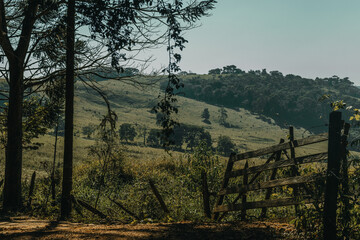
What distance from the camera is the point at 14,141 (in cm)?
1081

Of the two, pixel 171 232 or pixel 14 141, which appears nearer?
pixel 171 232

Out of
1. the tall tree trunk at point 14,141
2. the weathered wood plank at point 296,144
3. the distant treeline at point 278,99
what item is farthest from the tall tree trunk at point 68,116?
the distant treeline at point 278,99

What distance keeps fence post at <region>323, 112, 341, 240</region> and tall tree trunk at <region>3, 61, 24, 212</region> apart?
31.8ft

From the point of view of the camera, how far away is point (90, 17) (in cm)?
719

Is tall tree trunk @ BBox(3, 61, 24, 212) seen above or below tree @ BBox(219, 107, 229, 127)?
below

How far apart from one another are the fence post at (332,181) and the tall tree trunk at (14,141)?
381 inches

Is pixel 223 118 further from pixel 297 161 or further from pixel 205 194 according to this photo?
pixel 297 161

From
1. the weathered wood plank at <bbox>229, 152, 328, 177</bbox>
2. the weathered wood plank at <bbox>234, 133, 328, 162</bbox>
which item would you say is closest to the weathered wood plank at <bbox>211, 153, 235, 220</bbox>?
the weathered wood plank at <bbox>234, 133, 328, 162</bbox>

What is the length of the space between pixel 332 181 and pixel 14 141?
984cm

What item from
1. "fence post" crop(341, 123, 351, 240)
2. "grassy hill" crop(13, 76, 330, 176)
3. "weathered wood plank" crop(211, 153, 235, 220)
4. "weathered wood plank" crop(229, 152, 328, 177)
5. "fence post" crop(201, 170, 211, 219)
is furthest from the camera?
"grassy hill" crop(13, 76, 330, 176)

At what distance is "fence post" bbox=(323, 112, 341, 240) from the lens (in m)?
4.55

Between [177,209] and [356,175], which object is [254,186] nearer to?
[356,175]

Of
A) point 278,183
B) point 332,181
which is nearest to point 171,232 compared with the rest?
point 278,183

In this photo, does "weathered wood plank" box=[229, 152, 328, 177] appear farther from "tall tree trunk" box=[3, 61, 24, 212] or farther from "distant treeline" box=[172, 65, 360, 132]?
"distant treeline" box=[172, 65, 360, 132]
